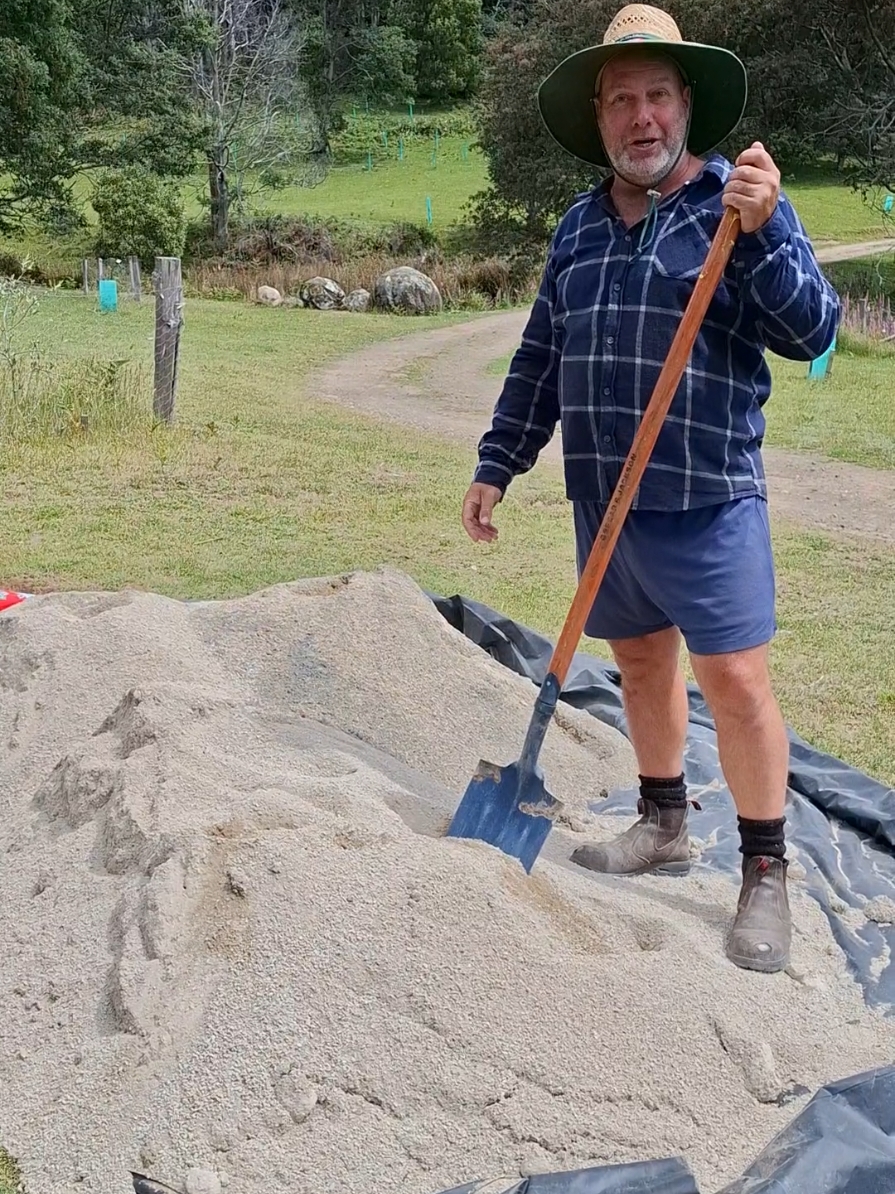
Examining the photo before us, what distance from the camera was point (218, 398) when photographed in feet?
31.5

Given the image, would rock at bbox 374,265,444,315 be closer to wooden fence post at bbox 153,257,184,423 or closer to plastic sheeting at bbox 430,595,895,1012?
wooden fence post at bbox 153,257,184,423

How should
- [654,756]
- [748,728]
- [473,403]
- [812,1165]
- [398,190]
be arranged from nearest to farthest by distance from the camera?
[812,1165] < [748,728] < [654,756] < [473,403] < [398,190]

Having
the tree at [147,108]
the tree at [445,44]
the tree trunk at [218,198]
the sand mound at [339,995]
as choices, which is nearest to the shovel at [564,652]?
the sand mound at [339,995]

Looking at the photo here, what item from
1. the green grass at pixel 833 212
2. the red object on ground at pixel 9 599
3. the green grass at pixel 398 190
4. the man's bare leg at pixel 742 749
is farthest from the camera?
the green grass at pixel 398 190

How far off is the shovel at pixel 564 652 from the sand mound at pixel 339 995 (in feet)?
0.35

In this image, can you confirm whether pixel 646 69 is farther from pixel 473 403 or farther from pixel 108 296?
pixel 108 296

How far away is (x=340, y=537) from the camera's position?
5613mm

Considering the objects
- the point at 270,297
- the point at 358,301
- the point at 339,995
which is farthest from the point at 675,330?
the point at 270,297

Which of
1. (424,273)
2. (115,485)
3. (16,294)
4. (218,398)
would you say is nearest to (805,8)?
(424,273)

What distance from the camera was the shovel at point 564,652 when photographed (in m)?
2.01

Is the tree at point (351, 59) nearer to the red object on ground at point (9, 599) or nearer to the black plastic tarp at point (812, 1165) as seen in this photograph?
the red object on ground at point (9, 599)

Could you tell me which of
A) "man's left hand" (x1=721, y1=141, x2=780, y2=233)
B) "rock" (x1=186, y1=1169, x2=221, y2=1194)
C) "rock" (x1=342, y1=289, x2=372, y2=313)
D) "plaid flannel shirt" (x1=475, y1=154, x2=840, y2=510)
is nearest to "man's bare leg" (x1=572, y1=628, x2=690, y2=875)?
"plaid flannel shirt" (x1=475, y1=154, x2=840, y2=510)

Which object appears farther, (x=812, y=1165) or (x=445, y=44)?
(x=445, y=44)

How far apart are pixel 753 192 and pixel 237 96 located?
26.1 metres
